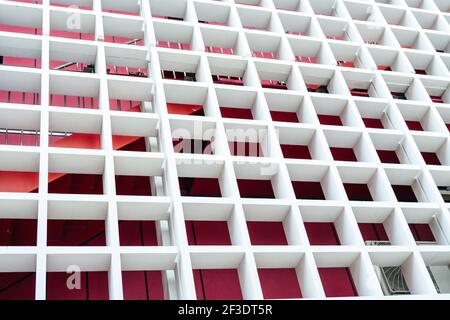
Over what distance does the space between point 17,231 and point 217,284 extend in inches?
62.2

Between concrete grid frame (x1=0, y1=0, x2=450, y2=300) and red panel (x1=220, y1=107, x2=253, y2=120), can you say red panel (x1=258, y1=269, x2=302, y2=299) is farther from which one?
red panel (x1=220, y1=107, x2=253, y2=120)

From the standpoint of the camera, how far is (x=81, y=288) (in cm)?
412

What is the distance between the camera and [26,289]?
3.99 metres

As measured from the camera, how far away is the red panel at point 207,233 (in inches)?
185

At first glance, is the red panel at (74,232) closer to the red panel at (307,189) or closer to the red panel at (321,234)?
the red panel at (307,189)

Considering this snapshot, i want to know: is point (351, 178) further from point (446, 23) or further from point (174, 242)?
point (446, 23)

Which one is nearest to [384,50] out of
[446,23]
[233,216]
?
[446,23]

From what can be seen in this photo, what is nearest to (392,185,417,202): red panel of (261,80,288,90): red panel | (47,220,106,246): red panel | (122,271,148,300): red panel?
(261,80,288,90): red panel

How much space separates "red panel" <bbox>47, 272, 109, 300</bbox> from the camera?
4.04m

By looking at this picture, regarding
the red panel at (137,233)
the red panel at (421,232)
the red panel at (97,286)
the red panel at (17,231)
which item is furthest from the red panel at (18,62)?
the red panel at (421,232)

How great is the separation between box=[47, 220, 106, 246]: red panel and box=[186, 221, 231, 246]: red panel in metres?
0.76

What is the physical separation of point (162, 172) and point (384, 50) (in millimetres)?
2229

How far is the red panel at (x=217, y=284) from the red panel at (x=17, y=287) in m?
1.20

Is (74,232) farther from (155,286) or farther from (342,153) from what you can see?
(342,153)
